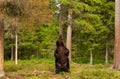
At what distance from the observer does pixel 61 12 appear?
22.9 meters

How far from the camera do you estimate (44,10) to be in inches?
489

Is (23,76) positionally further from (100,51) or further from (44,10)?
(100,51)

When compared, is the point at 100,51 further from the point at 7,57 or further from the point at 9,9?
the point at 9,9

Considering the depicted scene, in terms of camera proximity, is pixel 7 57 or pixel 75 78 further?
pixel 7 57

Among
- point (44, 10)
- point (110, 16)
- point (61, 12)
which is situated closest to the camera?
point (44, 10)

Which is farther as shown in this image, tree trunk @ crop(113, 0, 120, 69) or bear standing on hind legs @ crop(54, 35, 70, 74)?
tree trunk @ crop(113, 0, 120, 69)

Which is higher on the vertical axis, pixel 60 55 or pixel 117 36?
pixel 117 36

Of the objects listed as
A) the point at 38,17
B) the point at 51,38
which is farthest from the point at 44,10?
the point at 51,38

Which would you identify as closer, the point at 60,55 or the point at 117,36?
the point at 60,55

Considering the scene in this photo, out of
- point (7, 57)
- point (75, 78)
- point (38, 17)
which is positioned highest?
point (38, 17)

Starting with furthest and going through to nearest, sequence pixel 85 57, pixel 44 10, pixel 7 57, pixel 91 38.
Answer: pixel 7 57 < pixel 85 57 < pixel 91 38 < pixel 44 10

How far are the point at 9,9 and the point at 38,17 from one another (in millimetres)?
1318

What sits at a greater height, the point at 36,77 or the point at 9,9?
the point at 9,9

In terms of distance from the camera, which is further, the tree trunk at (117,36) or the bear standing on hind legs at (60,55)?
the tree trunk at (117,36)
